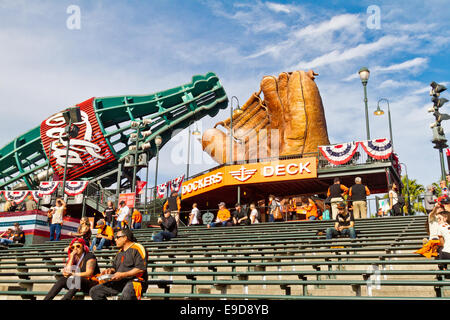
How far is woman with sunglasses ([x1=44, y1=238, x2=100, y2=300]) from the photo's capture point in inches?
263

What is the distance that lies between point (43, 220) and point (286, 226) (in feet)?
39.3

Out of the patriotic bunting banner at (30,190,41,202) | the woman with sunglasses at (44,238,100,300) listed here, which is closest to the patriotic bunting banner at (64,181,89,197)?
the patriotic bunting banner at (30,190,41,202)

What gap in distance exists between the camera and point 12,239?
55.0 ft

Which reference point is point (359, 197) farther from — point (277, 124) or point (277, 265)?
point (277, 124)

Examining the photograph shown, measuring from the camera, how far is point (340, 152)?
21516 millimetres

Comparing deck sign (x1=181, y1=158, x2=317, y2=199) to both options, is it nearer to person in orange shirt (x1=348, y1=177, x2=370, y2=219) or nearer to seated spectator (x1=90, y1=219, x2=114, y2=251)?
person in orange shirt (x1=348, y1=177, x2=370, y2=219)

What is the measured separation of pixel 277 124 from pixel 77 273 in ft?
77.9

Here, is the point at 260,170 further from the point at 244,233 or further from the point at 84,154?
the point at 84,154

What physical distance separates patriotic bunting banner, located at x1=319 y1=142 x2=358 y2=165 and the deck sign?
0.73 meters

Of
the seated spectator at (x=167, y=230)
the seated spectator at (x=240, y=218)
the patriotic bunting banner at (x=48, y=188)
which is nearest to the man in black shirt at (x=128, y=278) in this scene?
the seated spectator at (x=167, y=230)

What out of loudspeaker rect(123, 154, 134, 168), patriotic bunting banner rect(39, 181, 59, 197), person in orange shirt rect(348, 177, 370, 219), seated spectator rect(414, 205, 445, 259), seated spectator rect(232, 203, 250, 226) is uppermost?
loudspeaker rect(123, 154, 134, 168)

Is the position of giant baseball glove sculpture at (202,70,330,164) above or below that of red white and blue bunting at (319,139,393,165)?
above

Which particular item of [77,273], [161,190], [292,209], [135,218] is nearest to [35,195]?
[161,190]

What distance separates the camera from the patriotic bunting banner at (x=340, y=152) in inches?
834
